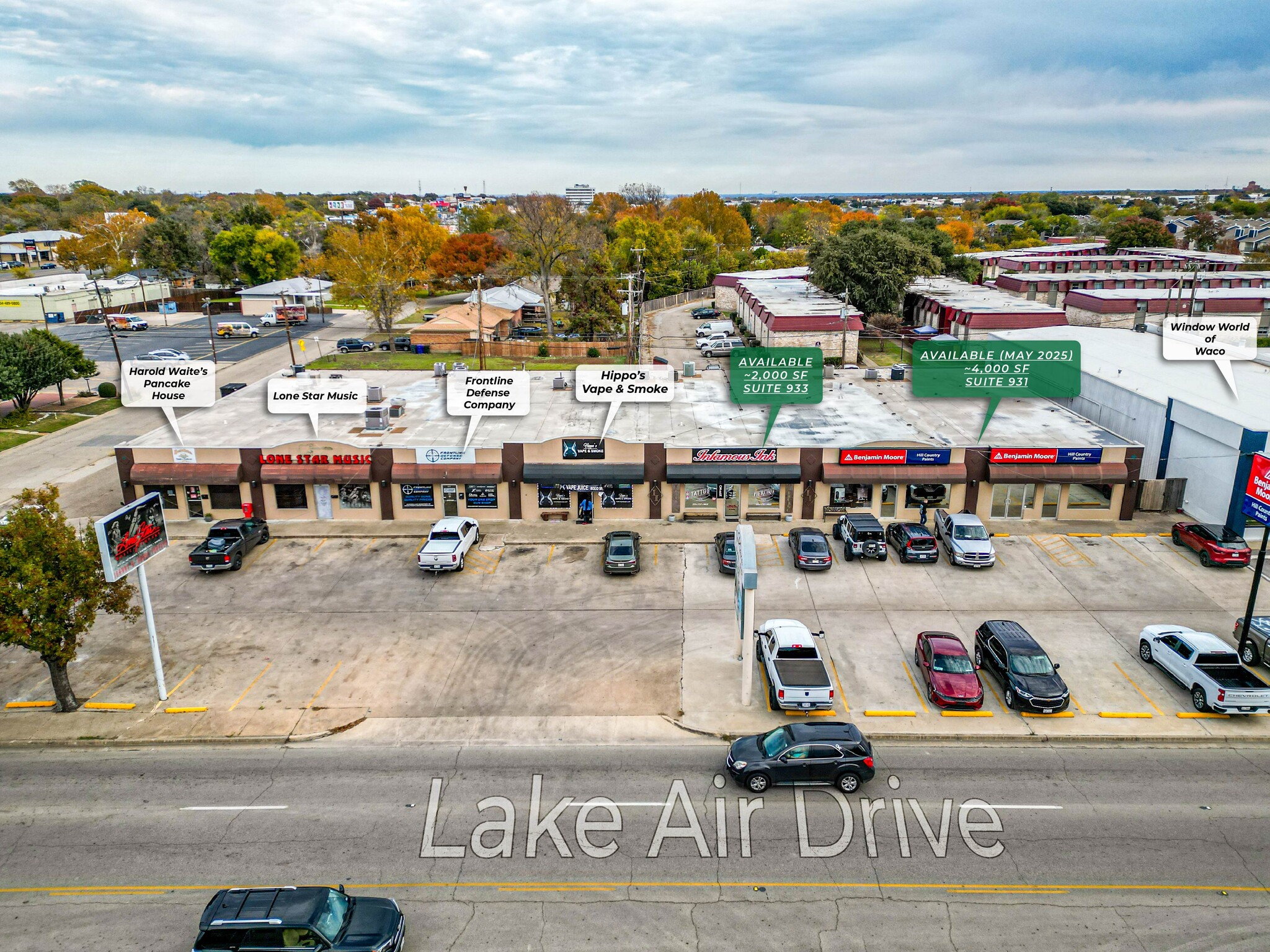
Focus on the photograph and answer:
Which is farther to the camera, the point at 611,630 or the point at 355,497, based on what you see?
the point at 355,497

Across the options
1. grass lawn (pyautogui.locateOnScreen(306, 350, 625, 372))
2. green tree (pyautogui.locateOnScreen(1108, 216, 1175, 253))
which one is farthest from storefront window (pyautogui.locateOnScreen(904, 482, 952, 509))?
green tree (pyautogui.locateOnScreen(1108, 216, 1175, 253))

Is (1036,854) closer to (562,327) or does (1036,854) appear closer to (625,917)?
(625,917)

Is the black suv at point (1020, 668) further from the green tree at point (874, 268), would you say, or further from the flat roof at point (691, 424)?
the green tree at point (874, 268)

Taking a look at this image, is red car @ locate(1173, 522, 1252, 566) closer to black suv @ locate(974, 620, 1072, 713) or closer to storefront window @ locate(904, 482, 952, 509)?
storefront window @ locate(904, 482, 952, 509)

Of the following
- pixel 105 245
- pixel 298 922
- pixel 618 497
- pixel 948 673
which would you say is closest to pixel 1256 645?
pixel 948 673

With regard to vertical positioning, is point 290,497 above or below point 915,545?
above

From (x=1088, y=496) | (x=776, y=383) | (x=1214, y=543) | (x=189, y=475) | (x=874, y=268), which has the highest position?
(x=874, y=268)

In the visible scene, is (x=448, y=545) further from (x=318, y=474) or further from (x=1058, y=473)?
(x=1058, y=473)
